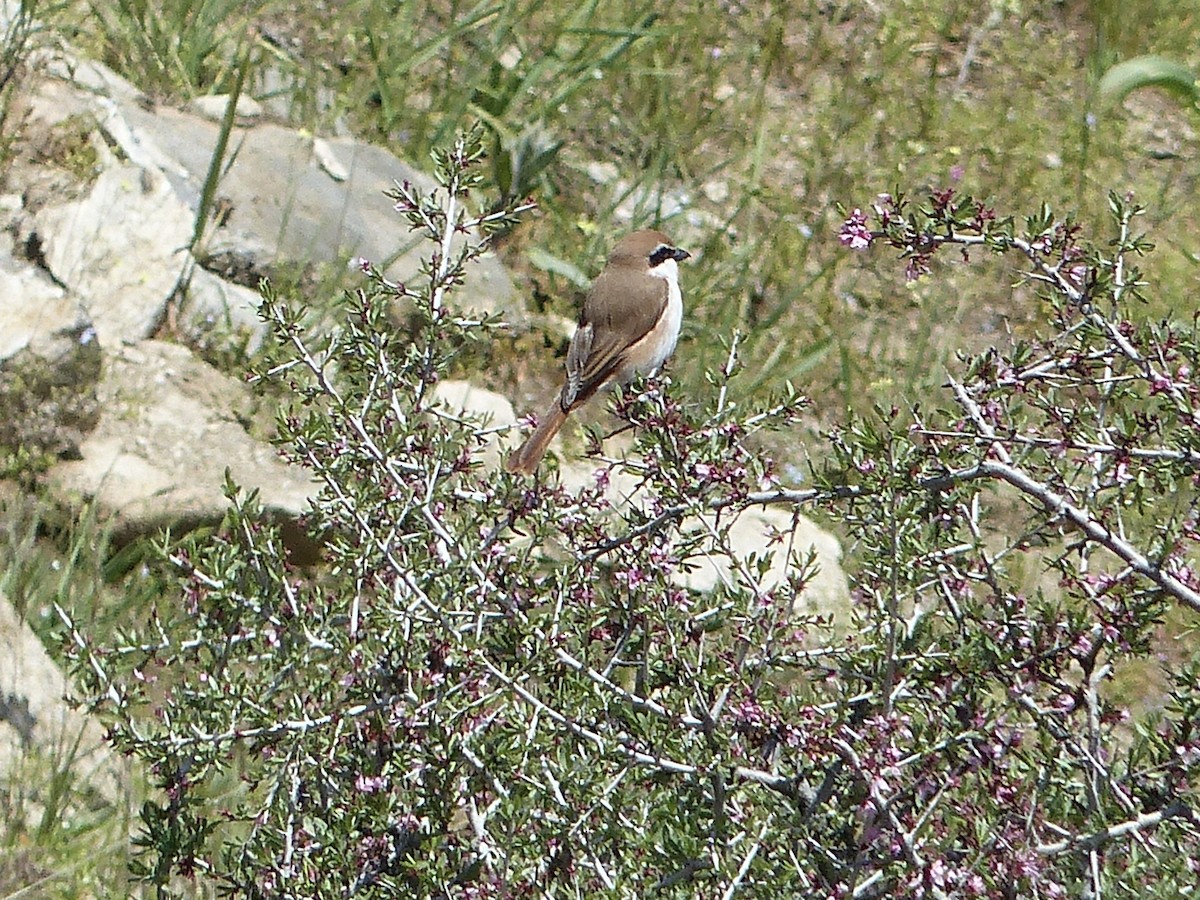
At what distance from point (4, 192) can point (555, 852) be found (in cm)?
390

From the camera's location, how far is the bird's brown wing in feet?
17.3

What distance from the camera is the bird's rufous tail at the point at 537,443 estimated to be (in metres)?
4.83

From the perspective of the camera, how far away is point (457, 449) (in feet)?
10.7

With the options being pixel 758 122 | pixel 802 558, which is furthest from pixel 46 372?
pixel 758 122

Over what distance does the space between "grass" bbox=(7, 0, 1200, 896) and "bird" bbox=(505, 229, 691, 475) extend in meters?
0.58

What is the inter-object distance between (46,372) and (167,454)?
478 mm

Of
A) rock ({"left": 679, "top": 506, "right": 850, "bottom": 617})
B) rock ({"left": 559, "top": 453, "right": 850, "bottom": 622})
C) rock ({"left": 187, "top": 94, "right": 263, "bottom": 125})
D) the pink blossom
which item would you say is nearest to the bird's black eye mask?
rock ({"left": 559, "top": 453, "right": 850, "bottom": 622})

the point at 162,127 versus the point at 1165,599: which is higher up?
the point at 1165,599

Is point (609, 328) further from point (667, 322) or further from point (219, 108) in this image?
point (219, 108)

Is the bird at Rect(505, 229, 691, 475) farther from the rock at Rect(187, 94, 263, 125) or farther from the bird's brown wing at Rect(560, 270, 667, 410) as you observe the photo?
the rock at Rect(187, 94, 263, 125)

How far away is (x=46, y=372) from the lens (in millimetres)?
4918

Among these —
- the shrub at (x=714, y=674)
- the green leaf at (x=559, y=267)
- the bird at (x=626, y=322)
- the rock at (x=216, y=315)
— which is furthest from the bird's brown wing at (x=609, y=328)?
the shrub at (x=714, y=674)

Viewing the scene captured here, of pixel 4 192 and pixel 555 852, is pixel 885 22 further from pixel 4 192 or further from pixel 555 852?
pixel 555 852

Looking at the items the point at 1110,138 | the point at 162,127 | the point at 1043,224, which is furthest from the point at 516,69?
the point at 1043,224
